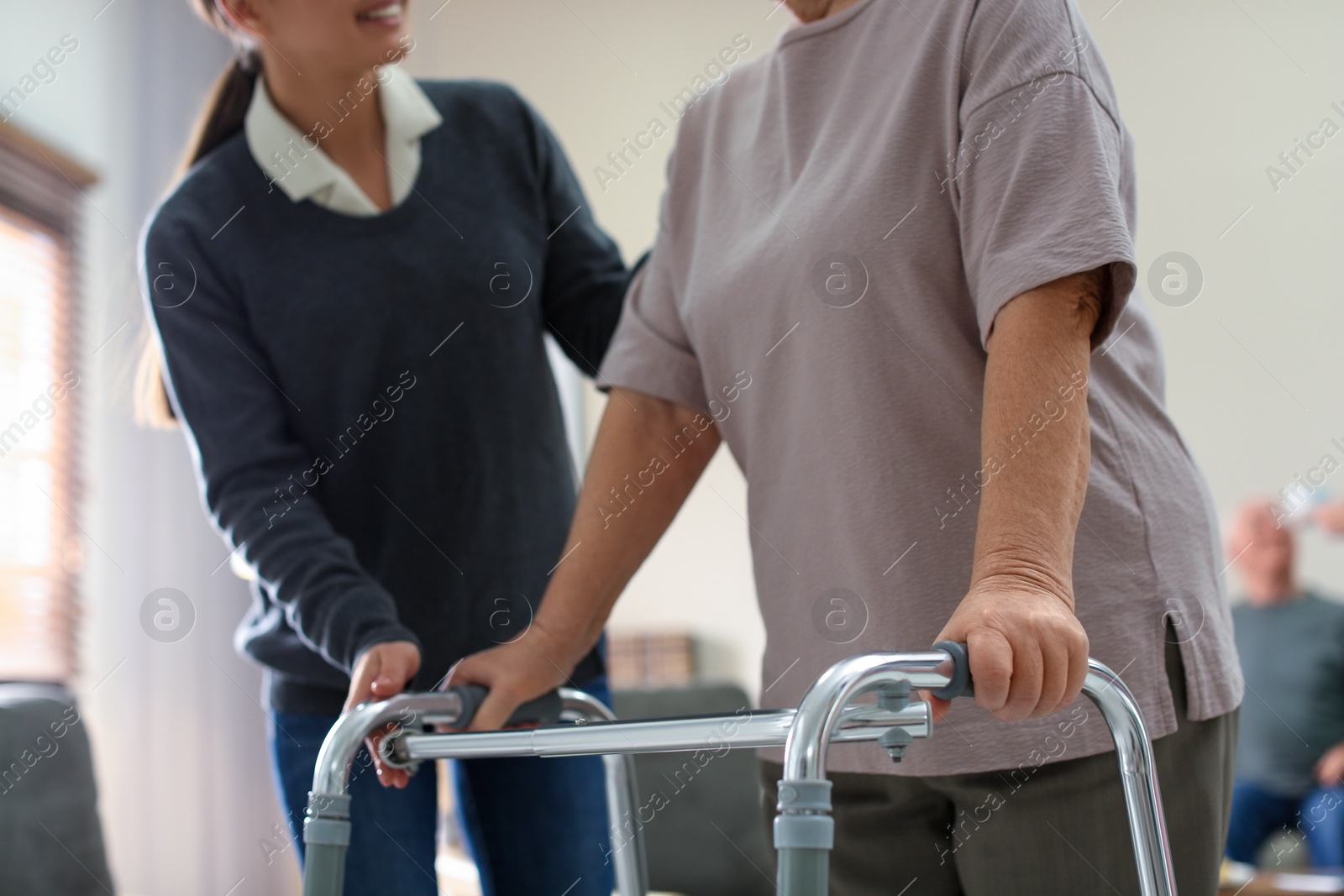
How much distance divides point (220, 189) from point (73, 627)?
6.05ft

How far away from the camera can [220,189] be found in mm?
1181

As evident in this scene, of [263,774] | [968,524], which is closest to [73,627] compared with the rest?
[263,774]

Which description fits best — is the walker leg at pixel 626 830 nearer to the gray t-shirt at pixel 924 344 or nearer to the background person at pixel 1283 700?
the gray t-shirt at pixel 924 344

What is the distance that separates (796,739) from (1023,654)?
0.39 ft

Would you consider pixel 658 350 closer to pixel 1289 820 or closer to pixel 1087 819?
pixel 1087 819

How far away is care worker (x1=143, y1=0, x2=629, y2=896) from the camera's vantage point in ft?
3.54

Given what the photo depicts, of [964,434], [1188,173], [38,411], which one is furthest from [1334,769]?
[38,411]

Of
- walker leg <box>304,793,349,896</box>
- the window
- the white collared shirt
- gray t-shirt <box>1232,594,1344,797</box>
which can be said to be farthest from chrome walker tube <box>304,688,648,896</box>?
gray t-shirt <box>1232,594,1344,797</box>

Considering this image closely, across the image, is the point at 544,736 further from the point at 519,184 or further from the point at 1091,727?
the point at 519,184

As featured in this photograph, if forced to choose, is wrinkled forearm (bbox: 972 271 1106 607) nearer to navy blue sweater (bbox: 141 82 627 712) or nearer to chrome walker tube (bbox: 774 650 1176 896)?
chrome walker tube (bbox: 774 650 1176 896)

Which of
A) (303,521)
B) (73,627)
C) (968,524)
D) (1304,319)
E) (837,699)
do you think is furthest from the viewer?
(1304,319)

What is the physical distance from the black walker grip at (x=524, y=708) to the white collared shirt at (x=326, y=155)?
53 centimetres

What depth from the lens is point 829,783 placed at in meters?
0.49

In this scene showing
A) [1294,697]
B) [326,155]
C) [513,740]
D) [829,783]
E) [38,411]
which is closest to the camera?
[829,783]
